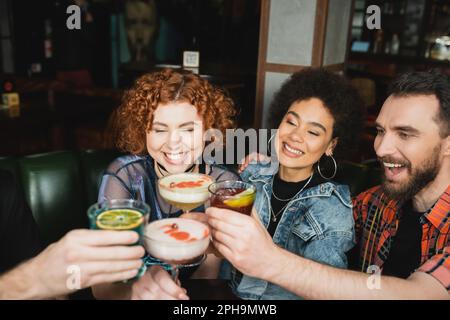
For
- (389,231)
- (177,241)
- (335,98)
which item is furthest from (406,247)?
(177,241)

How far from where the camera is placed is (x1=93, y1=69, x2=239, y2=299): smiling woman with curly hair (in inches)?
83.1

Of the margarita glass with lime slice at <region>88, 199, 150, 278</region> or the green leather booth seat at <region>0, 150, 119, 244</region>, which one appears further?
the green leather booth seat at <region>0, 150, 119, 244</region>

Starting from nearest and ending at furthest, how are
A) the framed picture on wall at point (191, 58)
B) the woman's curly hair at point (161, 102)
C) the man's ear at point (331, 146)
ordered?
the woman's curly hair at point (161, 102) → the man's ear at point (331, 146) → the framed picture on wall at point (191, 58)

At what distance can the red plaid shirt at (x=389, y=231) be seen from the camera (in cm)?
159

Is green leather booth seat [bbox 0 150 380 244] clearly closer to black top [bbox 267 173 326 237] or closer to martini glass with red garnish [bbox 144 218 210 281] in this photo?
black top [bbox 267 173 326 237]

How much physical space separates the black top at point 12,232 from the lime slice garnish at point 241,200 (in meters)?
0.79

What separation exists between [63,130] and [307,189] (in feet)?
13.3

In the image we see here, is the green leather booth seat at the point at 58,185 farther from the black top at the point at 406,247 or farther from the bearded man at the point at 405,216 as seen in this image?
the black top at the point at 406,247

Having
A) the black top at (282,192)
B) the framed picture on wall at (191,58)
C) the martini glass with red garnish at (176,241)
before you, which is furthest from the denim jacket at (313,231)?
the framed picture on wall at (191,58)

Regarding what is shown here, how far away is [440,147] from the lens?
188cm

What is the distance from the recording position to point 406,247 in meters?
1.92

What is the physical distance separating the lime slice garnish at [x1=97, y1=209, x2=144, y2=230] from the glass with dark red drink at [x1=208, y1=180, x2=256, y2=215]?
333 mm

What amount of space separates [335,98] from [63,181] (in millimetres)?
1633

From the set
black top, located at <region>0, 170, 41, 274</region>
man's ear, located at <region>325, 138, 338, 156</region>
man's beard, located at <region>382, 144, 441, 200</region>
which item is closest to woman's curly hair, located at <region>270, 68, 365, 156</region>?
man's ear, located at <region>325, 138, 338, 156</region>
